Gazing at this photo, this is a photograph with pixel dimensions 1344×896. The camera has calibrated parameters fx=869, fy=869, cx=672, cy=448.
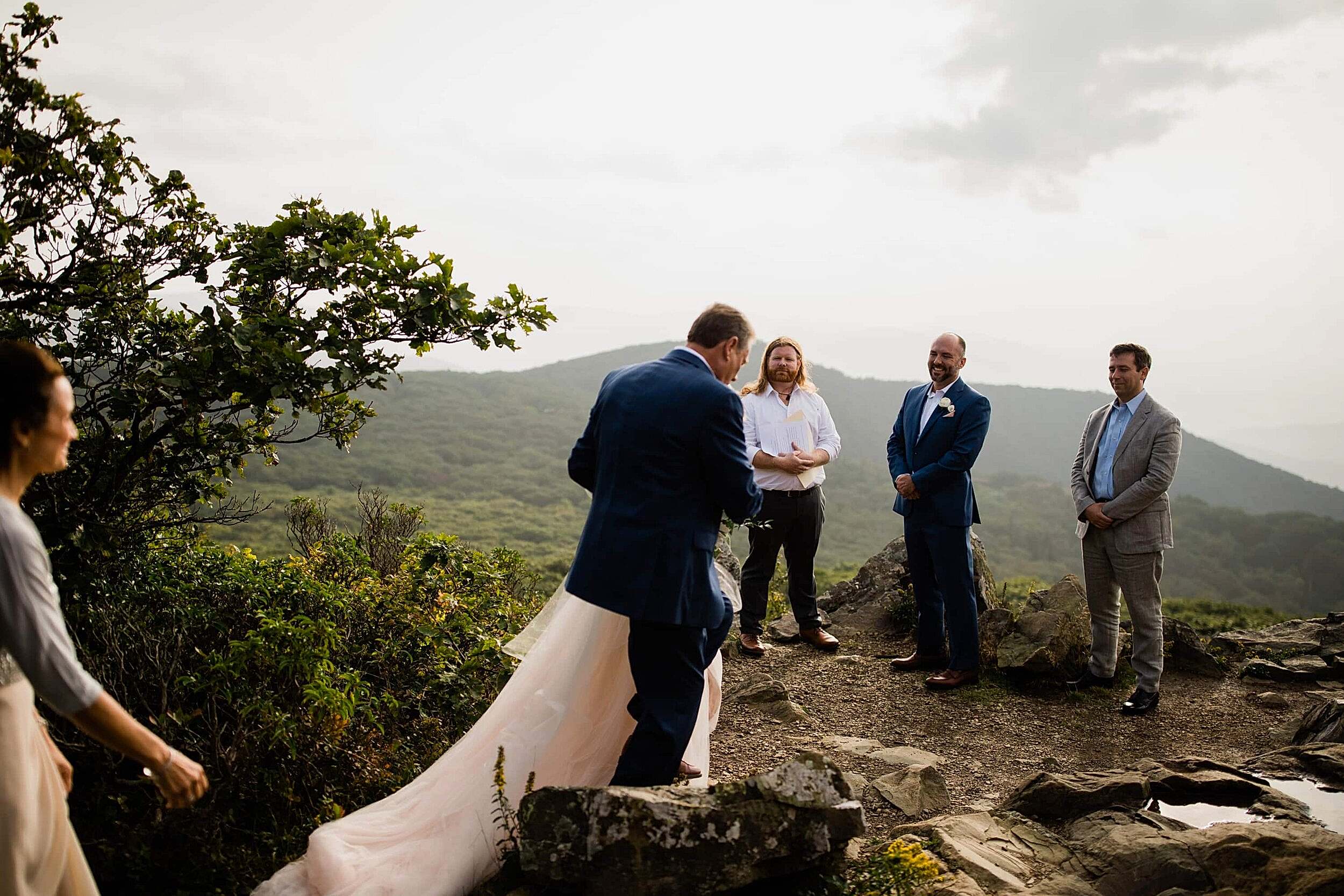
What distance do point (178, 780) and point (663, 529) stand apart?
208 cm

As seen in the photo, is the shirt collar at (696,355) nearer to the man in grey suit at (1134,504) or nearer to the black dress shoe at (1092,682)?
the man in grey suit at (1134,504)

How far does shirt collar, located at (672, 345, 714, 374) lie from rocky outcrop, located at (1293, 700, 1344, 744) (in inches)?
214

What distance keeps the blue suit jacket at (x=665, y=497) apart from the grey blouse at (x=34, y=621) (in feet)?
6.68

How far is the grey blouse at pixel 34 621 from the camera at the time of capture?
213 cm

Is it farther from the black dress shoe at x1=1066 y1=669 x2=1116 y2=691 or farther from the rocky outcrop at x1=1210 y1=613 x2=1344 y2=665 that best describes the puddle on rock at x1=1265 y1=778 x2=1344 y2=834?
the rocky outcrop at x1=1210 y1=613 x2=1344 y2=665

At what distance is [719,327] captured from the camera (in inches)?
166

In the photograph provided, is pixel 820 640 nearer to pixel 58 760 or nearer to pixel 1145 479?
pixel 1145 479

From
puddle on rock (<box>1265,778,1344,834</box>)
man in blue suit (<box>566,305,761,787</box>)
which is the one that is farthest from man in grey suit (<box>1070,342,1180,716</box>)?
man in blue suit (<box>566,305,761,787</box>)

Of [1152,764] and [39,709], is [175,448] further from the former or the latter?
[1152,764]

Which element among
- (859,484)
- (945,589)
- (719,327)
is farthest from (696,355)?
(859,484)

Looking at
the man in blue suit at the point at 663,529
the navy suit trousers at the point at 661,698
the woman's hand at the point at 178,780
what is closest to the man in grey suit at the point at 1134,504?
the man in blue suit at the point at 663,529

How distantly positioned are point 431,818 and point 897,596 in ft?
22.2

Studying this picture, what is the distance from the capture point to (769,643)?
29.5ft

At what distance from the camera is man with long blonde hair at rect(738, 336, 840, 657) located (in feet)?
26.2
